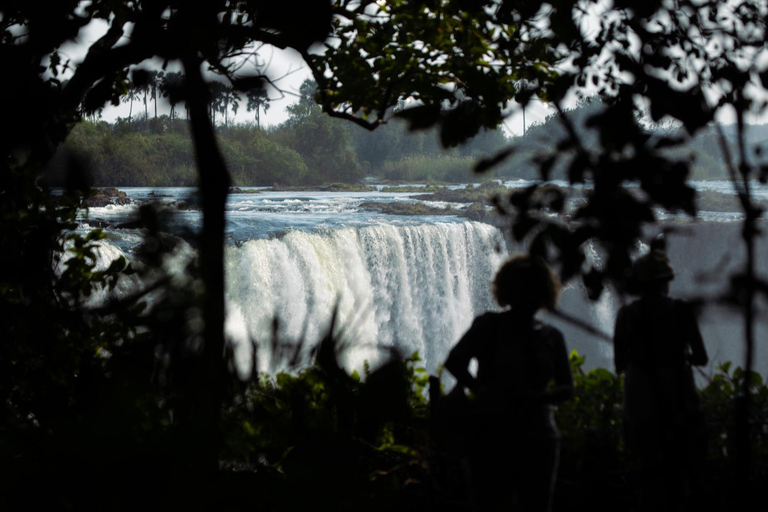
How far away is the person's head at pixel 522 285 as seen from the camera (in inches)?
79.1

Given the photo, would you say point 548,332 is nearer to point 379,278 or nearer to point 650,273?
point 650,273

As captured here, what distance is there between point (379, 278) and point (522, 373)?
10.9 metres

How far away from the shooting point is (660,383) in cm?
93

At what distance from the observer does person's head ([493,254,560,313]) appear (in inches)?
79.1

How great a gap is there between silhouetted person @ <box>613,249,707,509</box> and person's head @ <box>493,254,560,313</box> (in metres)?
0.22

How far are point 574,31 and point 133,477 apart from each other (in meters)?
0.94

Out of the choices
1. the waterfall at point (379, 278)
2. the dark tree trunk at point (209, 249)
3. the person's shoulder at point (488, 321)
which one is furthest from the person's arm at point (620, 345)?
the waterfall at point (379, 278)

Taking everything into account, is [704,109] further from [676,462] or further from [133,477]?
[133,477]

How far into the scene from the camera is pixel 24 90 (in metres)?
1.59

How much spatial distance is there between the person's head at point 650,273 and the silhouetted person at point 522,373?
1.37 ft

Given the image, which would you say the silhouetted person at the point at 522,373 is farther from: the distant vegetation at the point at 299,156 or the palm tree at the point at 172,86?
the distant vegetation at the point at 299,156

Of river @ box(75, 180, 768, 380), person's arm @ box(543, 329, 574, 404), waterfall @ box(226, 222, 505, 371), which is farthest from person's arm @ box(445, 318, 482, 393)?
waterfall @ box(226, 222, 505, 371)

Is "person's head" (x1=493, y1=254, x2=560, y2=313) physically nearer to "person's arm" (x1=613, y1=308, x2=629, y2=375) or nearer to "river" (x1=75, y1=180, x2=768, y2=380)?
"person's arm" (x1=613, y1=308, x2=629, y2=375)

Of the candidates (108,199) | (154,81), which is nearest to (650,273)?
(154,81)
